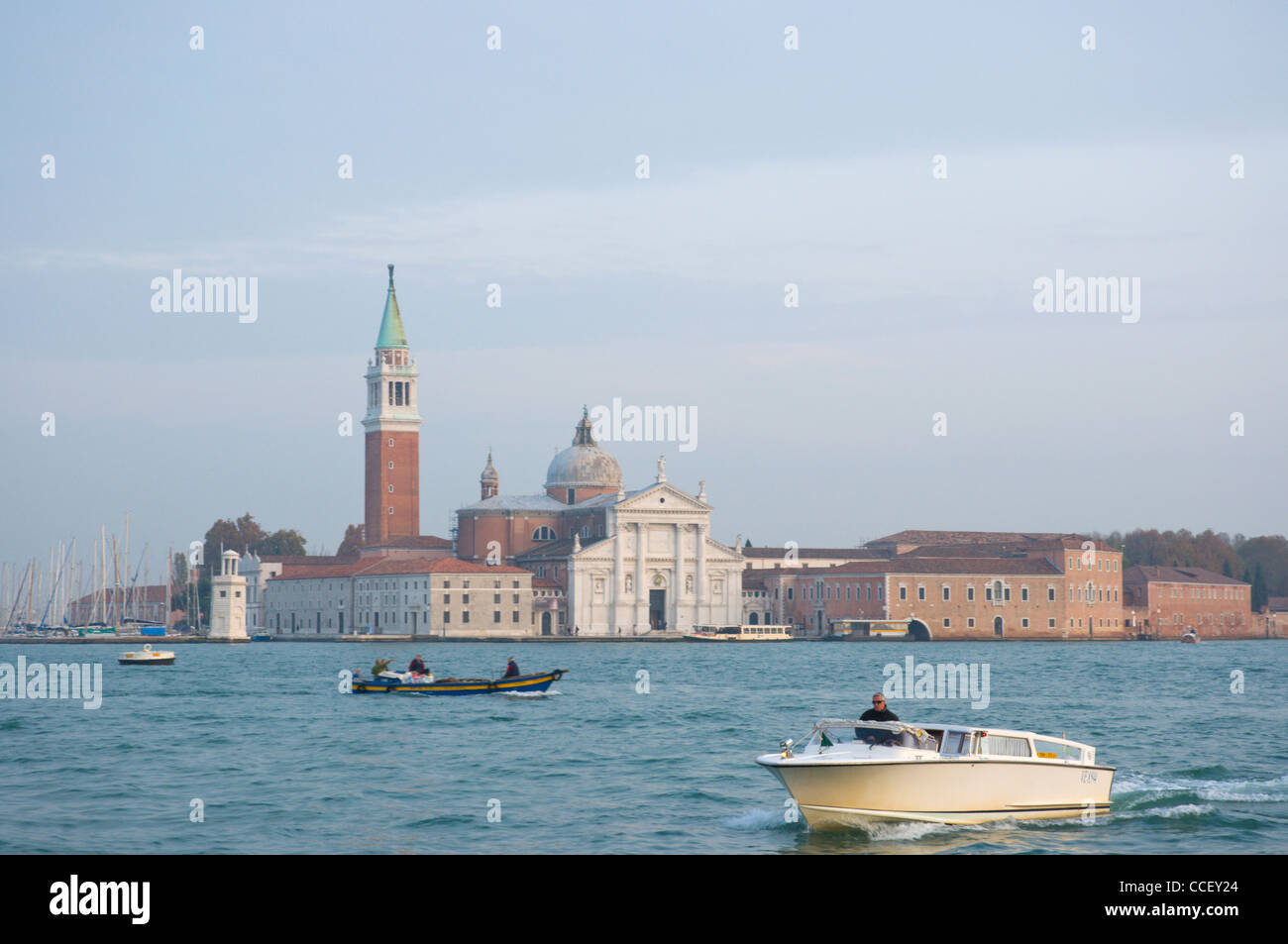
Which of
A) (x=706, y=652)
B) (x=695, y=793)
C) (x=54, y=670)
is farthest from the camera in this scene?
A: (x=706, y=652)

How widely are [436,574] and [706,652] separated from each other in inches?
818

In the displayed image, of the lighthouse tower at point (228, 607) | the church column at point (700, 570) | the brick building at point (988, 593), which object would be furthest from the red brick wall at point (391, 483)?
the brick building at point (988, 593)

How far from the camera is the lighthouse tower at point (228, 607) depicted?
94.4 m

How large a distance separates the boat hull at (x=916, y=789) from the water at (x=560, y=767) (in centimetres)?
17

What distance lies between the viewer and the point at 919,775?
50.4ft

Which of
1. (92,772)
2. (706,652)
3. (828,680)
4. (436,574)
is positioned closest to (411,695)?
(828,680)

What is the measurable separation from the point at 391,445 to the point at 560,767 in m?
80.5

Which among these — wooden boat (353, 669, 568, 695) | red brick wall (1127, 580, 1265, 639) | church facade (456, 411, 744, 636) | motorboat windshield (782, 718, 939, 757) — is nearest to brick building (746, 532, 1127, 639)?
red brick wall (1127, 580, 1265, 639)

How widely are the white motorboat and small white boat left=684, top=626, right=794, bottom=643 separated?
7871 centimetres

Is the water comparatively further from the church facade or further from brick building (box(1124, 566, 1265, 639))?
brick building (box(1124, 566, 1265, 639))

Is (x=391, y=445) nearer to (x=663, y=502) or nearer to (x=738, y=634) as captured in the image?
(x=663, y=502)
